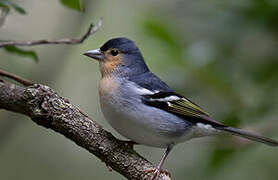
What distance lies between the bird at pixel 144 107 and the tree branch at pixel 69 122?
9.4 inches

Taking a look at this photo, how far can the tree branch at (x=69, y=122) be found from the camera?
2.77 metres

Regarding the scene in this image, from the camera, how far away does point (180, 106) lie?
429 centimetres

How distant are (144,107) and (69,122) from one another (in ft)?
3.80

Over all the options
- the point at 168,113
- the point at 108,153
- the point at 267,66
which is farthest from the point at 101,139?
the point at 267,66

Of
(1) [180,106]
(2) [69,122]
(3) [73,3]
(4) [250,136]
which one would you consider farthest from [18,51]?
(4) [250,136]

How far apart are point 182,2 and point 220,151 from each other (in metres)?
2.10

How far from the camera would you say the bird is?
3.79m

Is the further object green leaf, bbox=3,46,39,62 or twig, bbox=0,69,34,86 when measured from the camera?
green leaf, bbox=3,46,39,62

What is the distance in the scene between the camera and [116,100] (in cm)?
387

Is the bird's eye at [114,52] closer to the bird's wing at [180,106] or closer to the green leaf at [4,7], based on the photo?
the bird's wing at [180,106]

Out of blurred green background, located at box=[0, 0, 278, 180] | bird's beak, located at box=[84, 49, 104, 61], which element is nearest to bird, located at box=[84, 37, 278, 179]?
bird's beak, located at box=[84, 49, 104, 61]

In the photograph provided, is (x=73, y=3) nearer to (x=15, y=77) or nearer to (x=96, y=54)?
(x=15, y=77)

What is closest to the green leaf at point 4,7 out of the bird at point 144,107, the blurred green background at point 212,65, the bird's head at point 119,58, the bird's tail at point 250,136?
the blurred green background at point 212,65

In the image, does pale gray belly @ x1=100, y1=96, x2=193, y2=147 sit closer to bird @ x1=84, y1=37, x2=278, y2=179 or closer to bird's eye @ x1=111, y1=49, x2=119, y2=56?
bird @ x1=84, y1=37, x2=278, y2=179
